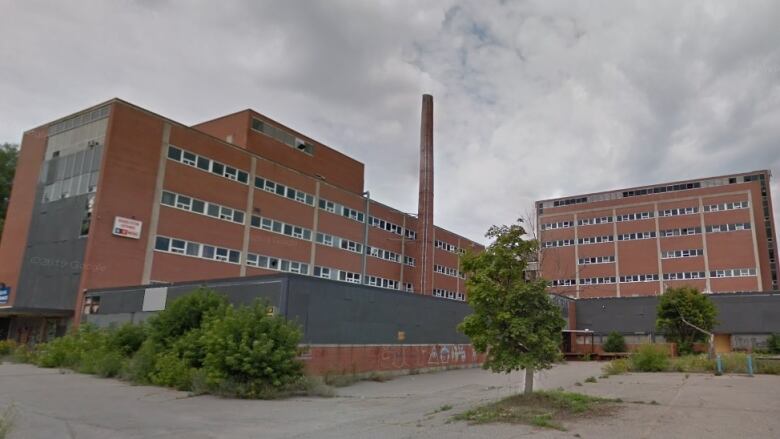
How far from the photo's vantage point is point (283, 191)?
43.9 meters

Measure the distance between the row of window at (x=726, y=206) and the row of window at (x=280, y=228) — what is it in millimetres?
53764

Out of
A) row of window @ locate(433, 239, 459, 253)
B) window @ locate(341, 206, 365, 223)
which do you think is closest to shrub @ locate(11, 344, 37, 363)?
window @ locate(341, 206, 365, 223)

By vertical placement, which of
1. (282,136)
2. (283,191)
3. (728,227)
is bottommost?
(283,191)

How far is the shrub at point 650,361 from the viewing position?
26656mm

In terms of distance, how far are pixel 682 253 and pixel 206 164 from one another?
6049 cm

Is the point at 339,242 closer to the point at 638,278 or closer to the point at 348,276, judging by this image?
the point at 348,276

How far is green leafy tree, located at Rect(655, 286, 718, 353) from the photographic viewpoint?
1421 inches

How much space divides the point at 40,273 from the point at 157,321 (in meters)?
18.9

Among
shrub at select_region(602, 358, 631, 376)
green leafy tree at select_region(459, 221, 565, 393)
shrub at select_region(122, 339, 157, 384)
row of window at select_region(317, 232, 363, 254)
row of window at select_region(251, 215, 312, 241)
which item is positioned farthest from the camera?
row of window at select_region(317, 232, 363, 254)

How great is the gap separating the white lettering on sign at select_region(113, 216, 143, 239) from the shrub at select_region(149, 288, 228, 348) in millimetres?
13413

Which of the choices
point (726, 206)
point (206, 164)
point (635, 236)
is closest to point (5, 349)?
point (206, 164)

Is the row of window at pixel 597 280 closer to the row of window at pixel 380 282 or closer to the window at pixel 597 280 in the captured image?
the window at pixel 597 280

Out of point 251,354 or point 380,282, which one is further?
point 380,282

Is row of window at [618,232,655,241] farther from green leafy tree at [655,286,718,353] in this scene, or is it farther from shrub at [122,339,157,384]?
shrub at [122,339,157,384]
